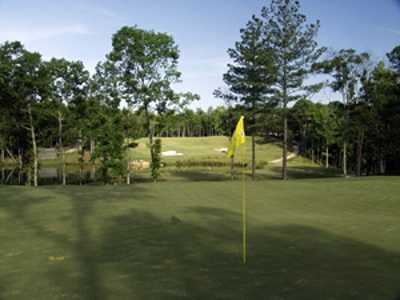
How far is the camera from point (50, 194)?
16.7m

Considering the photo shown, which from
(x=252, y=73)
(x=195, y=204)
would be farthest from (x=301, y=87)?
(x=195, y=204)

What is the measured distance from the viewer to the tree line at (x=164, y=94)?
31406 mm

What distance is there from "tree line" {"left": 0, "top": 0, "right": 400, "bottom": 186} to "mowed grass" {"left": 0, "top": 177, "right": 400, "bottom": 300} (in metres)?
17.3

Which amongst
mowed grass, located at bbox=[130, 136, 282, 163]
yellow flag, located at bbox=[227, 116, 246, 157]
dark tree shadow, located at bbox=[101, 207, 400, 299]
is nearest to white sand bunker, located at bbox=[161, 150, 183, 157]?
mowed grass, located at bbox=[130, 136, 282, 163]

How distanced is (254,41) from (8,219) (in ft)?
92.3

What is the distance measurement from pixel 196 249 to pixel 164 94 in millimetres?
24677

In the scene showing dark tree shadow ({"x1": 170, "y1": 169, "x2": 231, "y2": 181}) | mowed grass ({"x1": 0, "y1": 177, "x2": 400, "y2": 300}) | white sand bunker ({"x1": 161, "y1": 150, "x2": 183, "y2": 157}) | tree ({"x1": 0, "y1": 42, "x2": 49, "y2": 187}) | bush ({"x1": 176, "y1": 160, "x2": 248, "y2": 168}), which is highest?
tree ({"x1": 0, "y1": 42, "x2": 49, "y2": 187})

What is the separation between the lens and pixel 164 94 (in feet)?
103

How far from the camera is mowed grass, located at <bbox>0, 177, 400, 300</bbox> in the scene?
543cm

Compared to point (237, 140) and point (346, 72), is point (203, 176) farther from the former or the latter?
point (237, 140)

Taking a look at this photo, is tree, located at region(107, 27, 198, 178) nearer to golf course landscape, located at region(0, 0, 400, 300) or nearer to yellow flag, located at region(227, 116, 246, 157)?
golf course landscape, located at region(0, 0, 400, 300)

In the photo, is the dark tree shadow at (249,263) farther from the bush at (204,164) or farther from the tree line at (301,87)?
the bush at (204,164)

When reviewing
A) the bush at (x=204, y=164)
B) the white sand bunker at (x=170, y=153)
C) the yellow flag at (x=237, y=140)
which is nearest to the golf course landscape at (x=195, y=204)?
the yellow flag at (x=237, y=140)

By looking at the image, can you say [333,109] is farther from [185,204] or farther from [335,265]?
[335,265]
